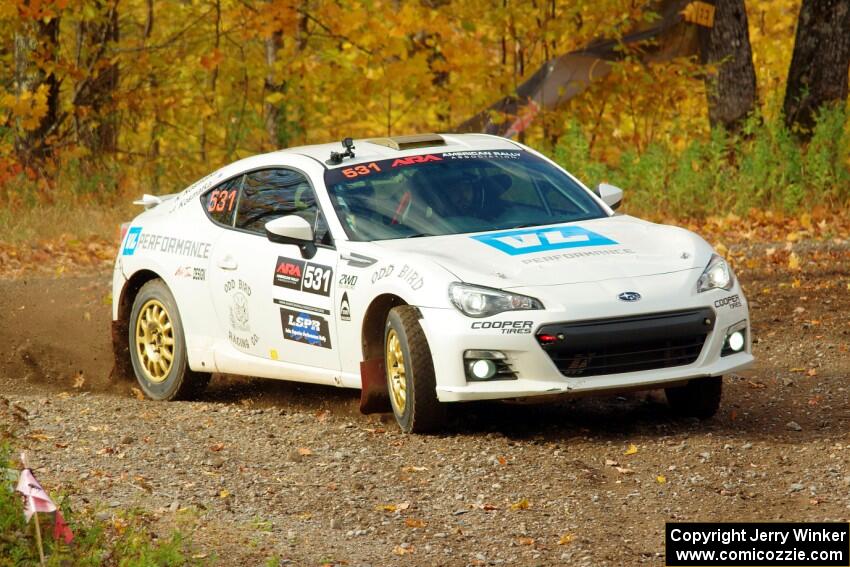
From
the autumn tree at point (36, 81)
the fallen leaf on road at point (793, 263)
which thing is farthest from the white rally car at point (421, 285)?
the autumn tree at point (36, 81)

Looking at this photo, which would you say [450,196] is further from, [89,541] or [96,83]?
[96,83]

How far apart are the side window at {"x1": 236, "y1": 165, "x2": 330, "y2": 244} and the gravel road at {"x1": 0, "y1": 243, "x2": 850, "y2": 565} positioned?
3.78ft

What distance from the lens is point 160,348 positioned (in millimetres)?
9352

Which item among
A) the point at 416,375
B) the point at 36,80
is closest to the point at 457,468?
the point at 416,375

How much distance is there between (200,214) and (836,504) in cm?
480

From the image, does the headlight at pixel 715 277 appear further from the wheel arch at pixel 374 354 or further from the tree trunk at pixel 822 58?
the tree trunk at pixel 822 58

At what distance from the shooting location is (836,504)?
5879 millimetres

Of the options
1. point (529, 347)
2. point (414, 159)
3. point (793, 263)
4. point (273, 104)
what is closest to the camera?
point (529, 347)

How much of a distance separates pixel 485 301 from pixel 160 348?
3.21 meters

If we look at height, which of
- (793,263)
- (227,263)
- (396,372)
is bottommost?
(793,263)

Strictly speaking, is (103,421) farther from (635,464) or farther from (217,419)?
(635,464)

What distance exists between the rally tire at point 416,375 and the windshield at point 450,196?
0.75 metres

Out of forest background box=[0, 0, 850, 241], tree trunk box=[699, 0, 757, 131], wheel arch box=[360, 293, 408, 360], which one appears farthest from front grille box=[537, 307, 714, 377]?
tree trunk box=[699, 0, 757, 131]

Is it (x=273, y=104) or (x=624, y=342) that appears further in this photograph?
(x=273, y=104)
